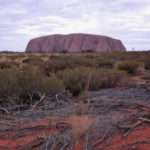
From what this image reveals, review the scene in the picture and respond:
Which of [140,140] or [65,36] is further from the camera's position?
[65,36]

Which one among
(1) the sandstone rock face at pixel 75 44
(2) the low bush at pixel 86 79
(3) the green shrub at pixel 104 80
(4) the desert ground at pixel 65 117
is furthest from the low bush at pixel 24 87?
(1) the sandstone rock face at pixel 75 44

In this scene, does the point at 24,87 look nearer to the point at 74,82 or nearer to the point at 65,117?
the point at 74,82

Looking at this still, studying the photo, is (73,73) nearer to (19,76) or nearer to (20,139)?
(19,76)

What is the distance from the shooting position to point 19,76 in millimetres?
11828

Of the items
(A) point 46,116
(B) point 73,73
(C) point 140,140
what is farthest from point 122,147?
(B) point 73,73

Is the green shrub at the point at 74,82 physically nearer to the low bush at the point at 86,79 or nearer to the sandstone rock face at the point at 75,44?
the low bush at the point at 86,79

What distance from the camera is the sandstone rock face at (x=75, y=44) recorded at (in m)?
102

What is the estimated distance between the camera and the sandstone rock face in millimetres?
101625

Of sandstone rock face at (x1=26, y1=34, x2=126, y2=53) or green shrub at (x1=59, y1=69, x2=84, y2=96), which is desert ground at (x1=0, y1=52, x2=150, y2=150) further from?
sandstone rock face at (x1=26, y1=34, x2=126, y2=53)

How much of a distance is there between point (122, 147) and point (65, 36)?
102579 mm

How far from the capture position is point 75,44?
102 metres

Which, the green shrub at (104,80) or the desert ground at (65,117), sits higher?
the desert ground at (65,117)

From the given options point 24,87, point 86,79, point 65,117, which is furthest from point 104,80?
point 65,117

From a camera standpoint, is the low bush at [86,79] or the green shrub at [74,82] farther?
the low bush at [86,79]
